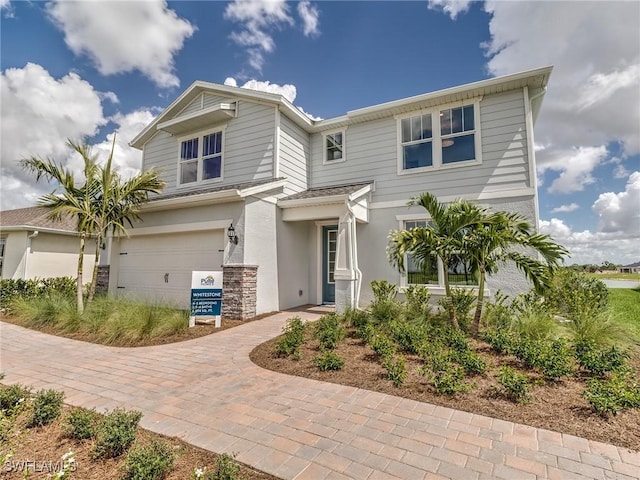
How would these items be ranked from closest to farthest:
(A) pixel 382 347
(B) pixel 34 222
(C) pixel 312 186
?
(A) pixel 382 347, (C) pixel 312 186, (B) pixel 34 222

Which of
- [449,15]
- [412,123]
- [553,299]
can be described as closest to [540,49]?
[449,15]

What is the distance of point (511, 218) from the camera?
6.39 meters

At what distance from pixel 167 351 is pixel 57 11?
9.02 m

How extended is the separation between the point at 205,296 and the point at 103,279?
6.04 meters

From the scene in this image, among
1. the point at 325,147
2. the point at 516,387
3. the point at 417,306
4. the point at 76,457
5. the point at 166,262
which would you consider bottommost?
the point at 76,457

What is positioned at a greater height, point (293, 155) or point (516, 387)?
point (293, 155)

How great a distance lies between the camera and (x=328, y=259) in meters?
10.9

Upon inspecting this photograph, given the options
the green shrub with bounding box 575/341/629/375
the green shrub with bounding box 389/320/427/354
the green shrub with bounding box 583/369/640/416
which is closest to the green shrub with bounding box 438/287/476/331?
the green shrub with bounding box 389/320/427/354

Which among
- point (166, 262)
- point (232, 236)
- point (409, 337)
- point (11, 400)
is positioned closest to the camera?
point (11, 400)

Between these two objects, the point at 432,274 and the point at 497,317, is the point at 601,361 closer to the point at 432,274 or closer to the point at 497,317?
the point at 497,317

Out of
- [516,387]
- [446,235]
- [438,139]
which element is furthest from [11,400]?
[438,139]

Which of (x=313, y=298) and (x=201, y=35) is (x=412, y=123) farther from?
(x=201, y=35)

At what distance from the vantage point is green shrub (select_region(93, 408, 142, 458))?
2656mm

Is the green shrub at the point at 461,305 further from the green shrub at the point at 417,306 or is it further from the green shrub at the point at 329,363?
the green shrub at the point at 329,363
